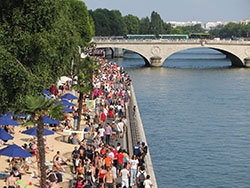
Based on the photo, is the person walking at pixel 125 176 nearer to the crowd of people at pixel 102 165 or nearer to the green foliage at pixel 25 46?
the crowd of people at pixel 102 165

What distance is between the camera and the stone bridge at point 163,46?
371ft

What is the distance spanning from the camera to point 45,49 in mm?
22625

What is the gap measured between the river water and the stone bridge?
21.4 metres

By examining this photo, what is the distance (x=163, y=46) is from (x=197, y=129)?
6794cm

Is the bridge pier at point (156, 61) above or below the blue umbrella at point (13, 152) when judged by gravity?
below

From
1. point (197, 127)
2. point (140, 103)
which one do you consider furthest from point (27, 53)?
point (140, 103)

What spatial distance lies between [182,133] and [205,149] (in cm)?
594

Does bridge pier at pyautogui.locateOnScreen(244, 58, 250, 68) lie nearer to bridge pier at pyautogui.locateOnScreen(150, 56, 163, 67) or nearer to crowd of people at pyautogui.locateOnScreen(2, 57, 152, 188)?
bridge pier at pyautogui.locateOnScreen(150, 56, 163, 67)

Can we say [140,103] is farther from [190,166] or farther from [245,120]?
[190,166]

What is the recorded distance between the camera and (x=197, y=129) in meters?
47.8

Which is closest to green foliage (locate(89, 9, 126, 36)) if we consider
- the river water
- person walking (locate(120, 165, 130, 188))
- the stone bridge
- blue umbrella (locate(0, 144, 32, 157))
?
the stone bridge

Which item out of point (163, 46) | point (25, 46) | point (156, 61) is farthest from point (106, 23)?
point (25, 46)

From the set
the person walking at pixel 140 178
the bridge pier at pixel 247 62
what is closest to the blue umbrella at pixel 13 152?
the person walking at pixel 140 178

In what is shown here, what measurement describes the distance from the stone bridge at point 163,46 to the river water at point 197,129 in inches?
841
